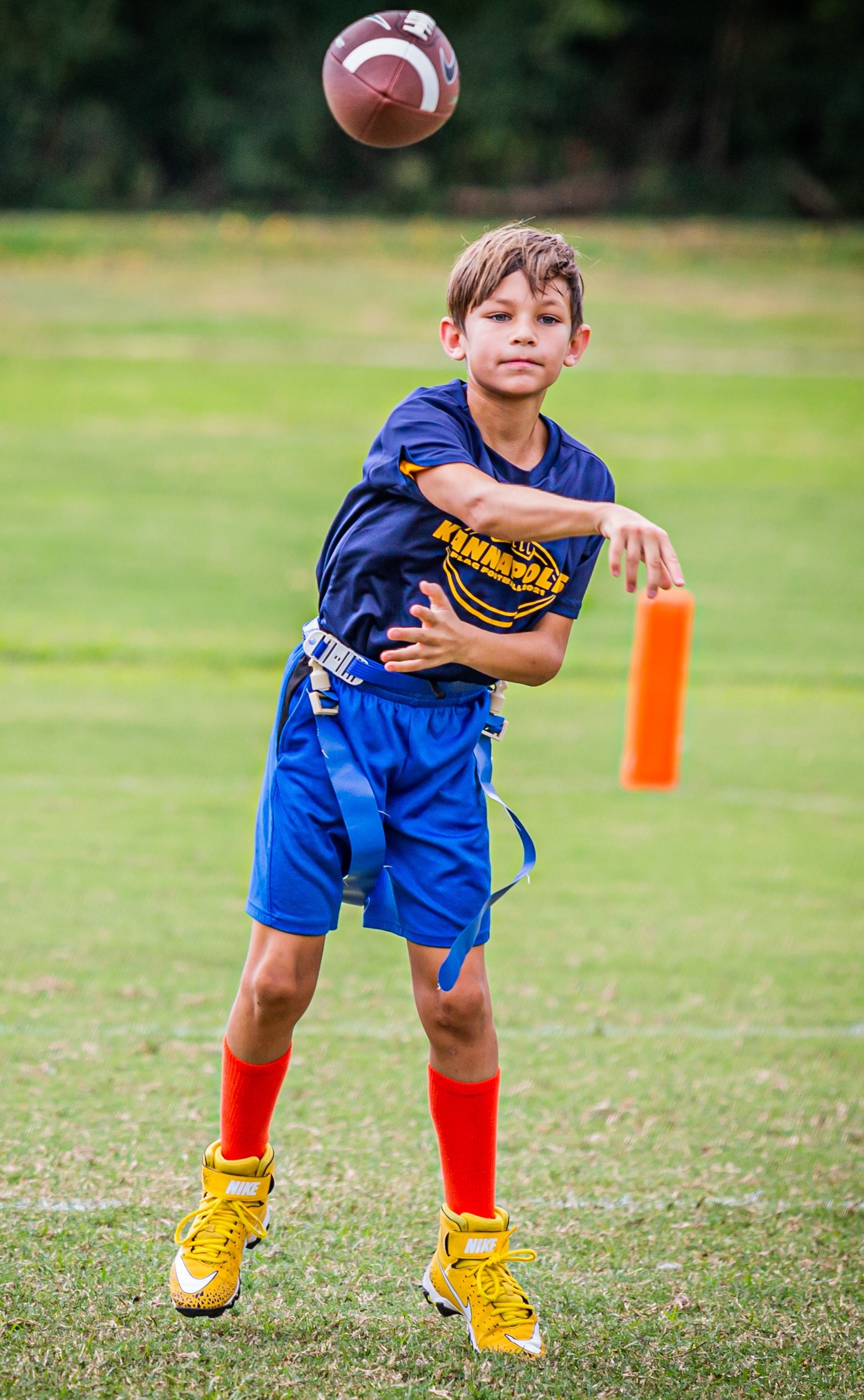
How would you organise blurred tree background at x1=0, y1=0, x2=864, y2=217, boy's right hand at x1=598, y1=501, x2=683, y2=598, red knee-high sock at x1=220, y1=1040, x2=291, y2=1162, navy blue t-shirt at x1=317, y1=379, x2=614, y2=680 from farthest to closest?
blurred tree background at x1=0, y1=0, x2=864, y2=217, red knee-high sock at x1=220, y1=1040, x2=291, y2=1162, navy blue t-shirt at x1=317, y1=379, x2=614, y2=680, boy's right hand at x1=598, y1=501, x2=683, y2=598

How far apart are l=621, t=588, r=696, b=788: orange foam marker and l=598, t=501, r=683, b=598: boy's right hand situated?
13.0 ft

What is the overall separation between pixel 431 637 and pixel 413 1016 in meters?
1.99

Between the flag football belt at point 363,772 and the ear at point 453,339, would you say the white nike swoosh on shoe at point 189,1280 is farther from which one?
the ear at point 453,339

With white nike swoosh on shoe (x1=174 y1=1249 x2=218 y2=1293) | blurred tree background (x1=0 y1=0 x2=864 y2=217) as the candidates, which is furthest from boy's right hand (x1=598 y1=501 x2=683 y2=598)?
blurred tree background (x1=0 y1=0 x2=864 y2=217)

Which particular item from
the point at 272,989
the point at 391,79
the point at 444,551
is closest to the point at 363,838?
the point at 272,989

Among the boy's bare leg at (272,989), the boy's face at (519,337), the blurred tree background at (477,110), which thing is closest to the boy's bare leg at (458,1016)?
the boy's bare leg at (272,989)

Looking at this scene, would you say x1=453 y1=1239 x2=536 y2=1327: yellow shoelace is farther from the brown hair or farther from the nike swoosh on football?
the nike swoosh on football

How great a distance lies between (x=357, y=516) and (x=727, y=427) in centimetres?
1996

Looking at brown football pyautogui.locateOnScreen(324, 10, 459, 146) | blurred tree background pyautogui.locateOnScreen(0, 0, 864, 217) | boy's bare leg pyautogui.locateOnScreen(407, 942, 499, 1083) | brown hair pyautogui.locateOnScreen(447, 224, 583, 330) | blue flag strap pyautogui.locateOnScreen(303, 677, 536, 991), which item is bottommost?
boy's bare leg pyautogui.locateOnScreen(407, 942, 499, 1083)

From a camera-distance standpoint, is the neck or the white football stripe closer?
the neck

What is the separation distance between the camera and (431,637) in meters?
2.69

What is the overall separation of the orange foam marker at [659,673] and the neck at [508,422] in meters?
3.57

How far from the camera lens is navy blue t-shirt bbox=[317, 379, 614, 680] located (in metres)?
2.79

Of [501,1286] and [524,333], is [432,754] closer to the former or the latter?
[524,333]
